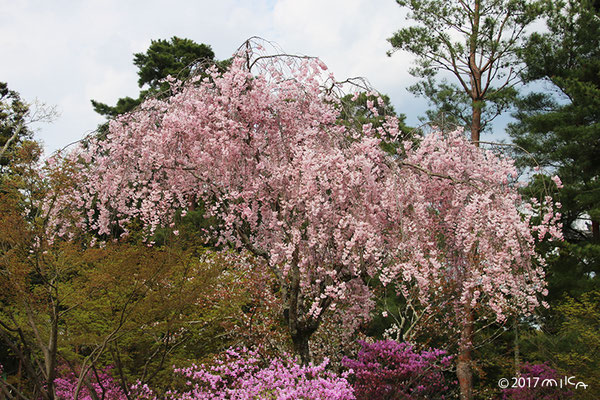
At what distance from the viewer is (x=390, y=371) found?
281 inches

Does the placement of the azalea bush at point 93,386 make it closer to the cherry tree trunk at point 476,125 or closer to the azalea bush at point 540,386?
the azalea bush at point 540,386

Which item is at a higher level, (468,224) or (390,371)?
(468,224)

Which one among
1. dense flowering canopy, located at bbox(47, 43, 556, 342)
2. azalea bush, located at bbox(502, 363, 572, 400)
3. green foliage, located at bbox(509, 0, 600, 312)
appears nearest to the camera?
dense flowering canopy, located at bbox(47, 43, 556, 342)

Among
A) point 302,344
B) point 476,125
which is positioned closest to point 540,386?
point 302,344

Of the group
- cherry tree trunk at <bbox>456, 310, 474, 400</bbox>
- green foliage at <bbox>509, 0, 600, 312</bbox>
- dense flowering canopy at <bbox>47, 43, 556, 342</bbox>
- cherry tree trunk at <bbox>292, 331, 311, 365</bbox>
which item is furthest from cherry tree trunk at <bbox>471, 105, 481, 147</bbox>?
cherry tree trunk at <bbox>292, 331, 311, 365</bbox>

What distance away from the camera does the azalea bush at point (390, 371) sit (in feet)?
23.4

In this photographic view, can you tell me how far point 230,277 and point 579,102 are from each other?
9450mm

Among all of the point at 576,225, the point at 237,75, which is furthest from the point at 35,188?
the point at 576,225

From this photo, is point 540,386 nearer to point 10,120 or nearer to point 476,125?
point 476,125

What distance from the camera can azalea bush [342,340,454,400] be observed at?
7117 mm

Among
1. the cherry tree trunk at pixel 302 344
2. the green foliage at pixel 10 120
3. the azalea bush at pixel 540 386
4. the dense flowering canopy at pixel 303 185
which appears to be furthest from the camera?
the green foliage at pixel 10 120

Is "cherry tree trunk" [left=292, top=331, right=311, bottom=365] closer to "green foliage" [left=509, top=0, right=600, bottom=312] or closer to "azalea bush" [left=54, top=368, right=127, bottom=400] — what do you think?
"azalea bush" [left=54, top=368, right=127, bottom=400]

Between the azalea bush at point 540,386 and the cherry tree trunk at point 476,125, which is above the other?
the cherry tree trunk at point 476,125

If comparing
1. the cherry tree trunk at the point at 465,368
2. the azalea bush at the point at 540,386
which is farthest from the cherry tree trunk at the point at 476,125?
the azalea bush at the point at 540,386
